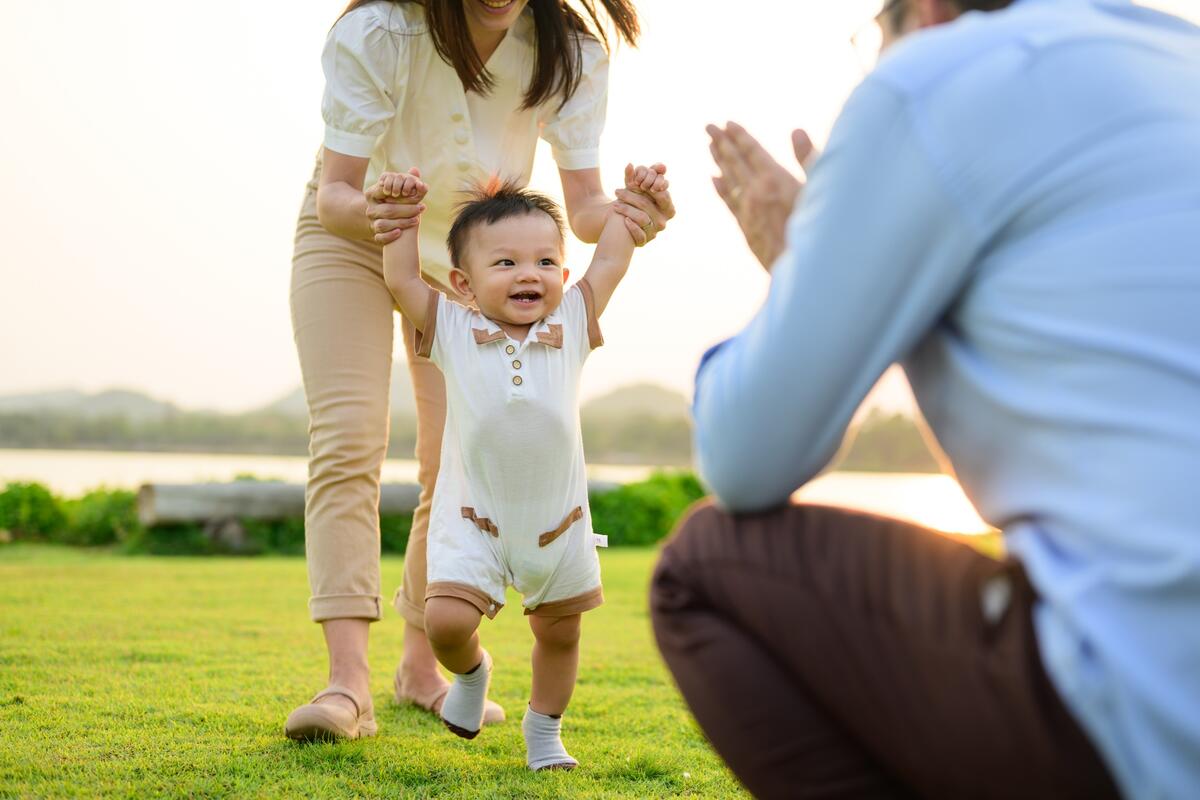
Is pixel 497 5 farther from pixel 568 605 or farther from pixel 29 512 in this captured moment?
pixel 29 512

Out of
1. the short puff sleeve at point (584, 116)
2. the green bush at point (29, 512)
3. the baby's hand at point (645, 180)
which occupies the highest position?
the short puff sleeve at point (584, 116)

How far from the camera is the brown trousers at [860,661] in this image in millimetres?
1066

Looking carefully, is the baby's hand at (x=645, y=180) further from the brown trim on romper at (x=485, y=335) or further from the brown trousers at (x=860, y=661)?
the brown trousers at (x=860, y=661)

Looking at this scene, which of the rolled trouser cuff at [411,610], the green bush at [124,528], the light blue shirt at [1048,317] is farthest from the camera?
the green bush at [124,528]

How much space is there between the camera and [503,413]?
2.30 metres

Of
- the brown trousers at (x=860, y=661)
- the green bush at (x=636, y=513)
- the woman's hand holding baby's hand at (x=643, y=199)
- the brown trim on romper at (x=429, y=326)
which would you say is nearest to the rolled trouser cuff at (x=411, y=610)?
the brown trim on romper at (x=429, y=326)

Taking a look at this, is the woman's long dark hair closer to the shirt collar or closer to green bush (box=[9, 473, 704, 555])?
the shirt collar

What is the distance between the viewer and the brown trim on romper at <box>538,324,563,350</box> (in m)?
2.34

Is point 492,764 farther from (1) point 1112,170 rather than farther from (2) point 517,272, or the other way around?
(1) point 1112,170

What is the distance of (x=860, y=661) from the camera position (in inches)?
45.1

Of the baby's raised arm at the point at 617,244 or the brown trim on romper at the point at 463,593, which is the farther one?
the baby's raised arm at the point at 617,244

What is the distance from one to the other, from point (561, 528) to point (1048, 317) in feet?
4.62

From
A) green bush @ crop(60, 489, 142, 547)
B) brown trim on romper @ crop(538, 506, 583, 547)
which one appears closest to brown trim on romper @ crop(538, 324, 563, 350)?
brown trim on romper @ crop(538, 506, 583, 547)

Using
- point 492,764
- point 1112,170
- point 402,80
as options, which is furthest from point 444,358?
point 1112,170
